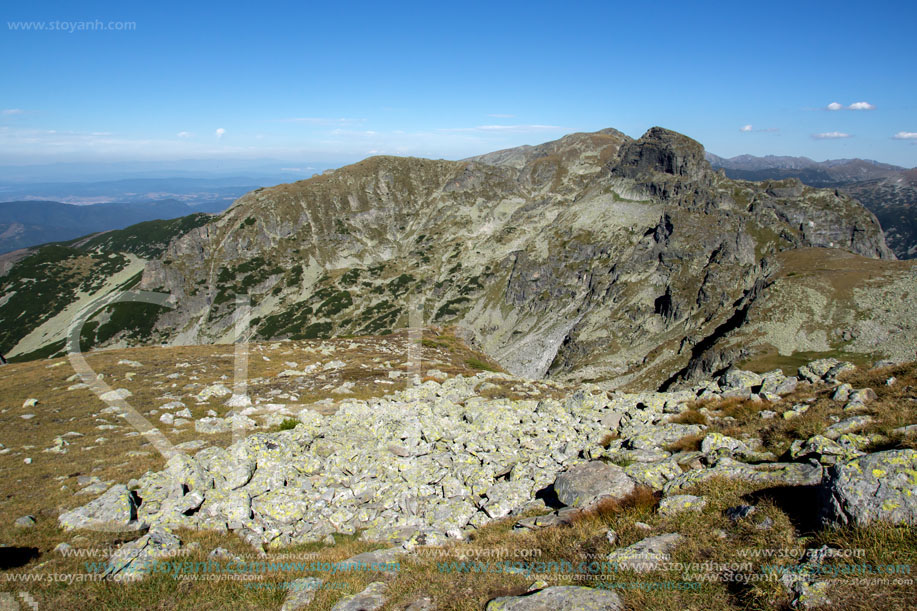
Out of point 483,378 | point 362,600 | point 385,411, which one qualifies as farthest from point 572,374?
point 362,600

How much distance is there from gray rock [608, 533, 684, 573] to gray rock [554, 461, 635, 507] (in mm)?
2366

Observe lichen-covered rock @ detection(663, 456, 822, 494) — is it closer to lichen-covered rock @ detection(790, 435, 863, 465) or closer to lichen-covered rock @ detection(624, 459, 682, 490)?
lichen-covered rock @ detection(624, 459, 682, 490)

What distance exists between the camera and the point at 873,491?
25.8ft

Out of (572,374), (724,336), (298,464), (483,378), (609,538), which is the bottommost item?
(572,374)

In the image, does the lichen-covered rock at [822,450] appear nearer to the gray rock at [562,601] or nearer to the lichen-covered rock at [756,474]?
the lichen-covered rock at [756,474]

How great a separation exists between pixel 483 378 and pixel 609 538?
23.0 m

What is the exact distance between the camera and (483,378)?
107 ft

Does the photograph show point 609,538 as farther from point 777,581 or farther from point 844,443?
point 844,443

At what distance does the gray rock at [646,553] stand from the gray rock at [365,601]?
4.91 meters

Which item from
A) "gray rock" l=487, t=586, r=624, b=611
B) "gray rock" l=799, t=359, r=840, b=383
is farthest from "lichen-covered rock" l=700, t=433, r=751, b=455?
"gray rock" l=799, t=359, r=840, b=383

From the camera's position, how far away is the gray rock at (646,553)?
8297 millimetres

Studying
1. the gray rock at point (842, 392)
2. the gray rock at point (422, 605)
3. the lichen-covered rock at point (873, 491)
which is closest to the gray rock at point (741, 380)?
the gray rock at point (842, 392)

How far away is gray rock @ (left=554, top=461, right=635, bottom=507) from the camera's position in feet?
39.1

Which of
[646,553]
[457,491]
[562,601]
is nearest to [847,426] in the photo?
[646,553]
